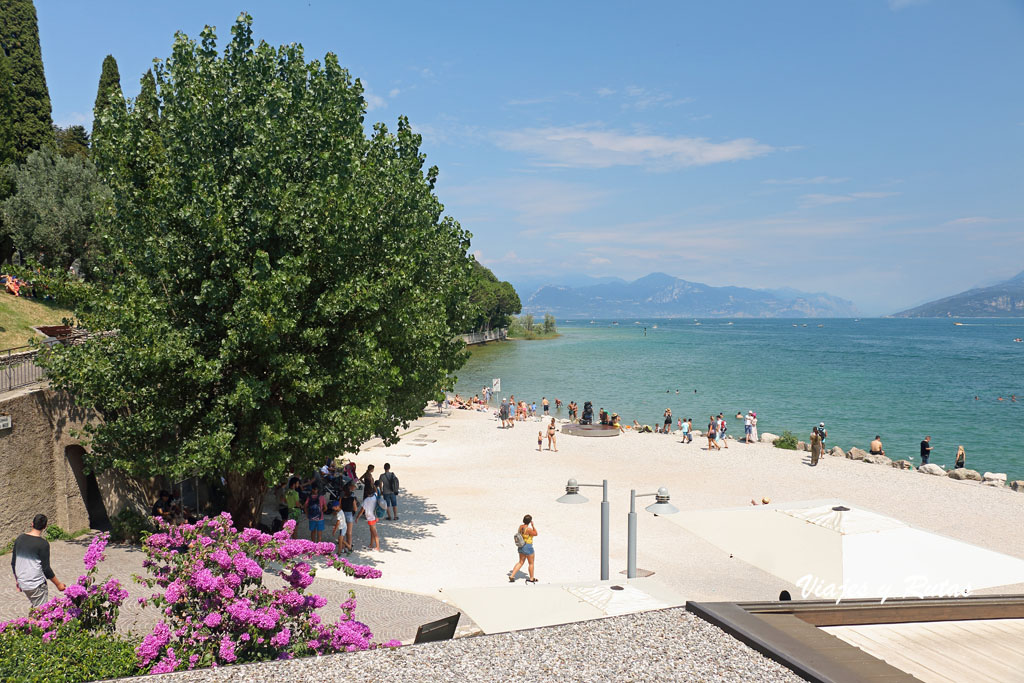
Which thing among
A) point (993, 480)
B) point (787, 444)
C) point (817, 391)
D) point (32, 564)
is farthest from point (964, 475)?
point (817, 391)

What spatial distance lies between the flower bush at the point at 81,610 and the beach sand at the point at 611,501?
6.15 metres

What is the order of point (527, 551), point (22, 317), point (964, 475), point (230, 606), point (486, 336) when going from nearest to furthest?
point (230, 606) → point (527, 551) → point (964, 475) → point (22, 317) → point (486, 336)

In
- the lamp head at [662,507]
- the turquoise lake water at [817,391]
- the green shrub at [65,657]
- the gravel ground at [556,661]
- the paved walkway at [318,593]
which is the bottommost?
the turquoise lake water at [817,391]

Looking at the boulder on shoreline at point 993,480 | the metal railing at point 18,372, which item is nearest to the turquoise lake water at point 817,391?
the boulder on shoreline at point 993,480

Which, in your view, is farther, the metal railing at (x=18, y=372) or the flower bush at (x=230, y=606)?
the metal railing at (x=18, y=372)

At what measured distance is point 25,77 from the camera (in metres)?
40.3

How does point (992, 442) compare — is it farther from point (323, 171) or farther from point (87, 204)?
point (87, 204)

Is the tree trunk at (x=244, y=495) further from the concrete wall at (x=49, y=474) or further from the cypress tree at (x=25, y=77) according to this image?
the cypress tree at (x=25, y=77)

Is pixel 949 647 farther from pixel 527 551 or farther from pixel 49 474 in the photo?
pixel 49 474

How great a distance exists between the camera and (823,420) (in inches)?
1969

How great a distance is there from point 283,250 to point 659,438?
25584 millimetres

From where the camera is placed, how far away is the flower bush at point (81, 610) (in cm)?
780

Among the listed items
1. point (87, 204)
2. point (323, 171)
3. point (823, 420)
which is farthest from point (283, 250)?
point (823, 420)

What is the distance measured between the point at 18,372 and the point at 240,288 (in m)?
6.37
